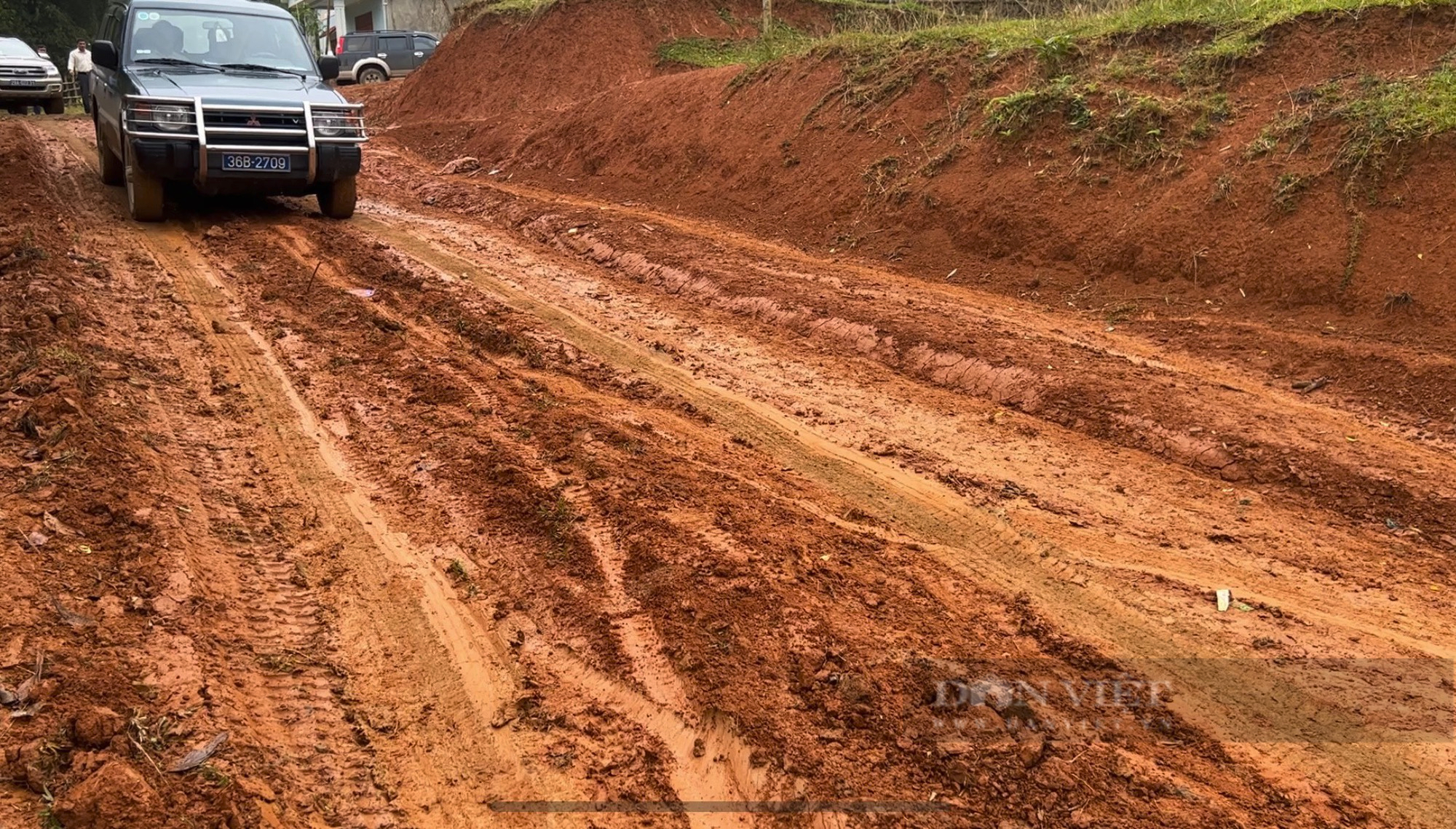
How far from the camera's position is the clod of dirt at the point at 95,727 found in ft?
8.99

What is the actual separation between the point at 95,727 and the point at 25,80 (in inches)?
955

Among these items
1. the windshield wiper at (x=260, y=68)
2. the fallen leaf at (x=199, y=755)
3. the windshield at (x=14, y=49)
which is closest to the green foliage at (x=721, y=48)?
the windshield wiper at (x=260, y=68)

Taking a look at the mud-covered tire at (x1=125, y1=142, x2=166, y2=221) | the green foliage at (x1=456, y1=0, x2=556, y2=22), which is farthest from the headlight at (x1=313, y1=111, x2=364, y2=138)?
the green foliage at (x1=456, y1=0, x2=556, y2=22)

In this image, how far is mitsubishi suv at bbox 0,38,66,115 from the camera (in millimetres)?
21406

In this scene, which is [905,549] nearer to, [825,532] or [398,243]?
[825,532]

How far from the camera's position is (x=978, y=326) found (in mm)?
7211

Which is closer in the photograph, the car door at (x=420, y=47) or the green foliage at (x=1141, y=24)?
the green foliage at (x=1141, y=24)

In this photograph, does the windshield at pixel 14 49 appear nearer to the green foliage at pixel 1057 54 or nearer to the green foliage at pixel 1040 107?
the green foliage at pixel 1040 107

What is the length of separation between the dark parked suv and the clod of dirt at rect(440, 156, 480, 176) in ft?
49.1

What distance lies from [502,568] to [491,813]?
1322mm

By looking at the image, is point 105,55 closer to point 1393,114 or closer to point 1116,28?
point 1116,28

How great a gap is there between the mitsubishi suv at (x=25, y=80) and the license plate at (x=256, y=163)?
16315mm

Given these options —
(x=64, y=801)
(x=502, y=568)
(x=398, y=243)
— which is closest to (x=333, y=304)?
(x=398, y=243)

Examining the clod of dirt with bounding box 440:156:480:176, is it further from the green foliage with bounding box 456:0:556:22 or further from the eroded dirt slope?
the green foliage with bounding box 456:0:556:22
